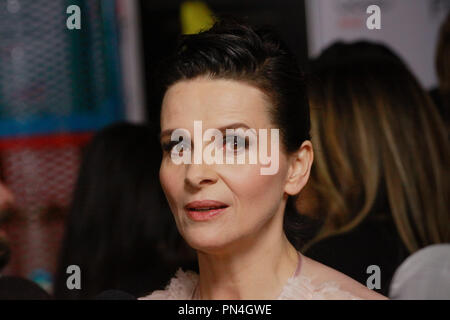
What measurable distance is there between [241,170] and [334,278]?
0.22 meters

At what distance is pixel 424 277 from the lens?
101cm

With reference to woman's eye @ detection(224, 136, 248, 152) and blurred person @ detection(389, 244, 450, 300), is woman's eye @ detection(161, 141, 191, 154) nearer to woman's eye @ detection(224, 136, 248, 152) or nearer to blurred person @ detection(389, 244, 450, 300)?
woman's eye @ detection(224, 136, 248, 152)

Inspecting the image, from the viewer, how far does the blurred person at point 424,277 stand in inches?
38.8

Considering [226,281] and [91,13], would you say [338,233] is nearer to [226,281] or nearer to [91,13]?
[226,281]

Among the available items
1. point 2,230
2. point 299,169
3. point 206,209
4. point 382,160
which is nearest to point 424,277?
point 382,160

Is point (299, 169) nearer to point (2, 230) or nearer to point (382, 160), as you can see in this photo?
point (382, 160)

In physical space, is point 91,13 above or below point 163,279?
above

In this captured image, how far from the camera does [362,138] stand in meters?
1.10

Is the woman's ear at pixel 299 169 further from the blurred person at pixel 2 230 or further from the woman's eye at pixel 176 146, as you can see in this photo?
the blurred person at pixel 2 230

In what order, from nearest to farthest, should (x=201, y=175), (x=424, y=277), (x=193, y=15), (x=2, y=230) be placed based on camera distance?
(x=201, y=175) < (x=424, y=277) < (x=2, y=230) < (x=193, y=15)

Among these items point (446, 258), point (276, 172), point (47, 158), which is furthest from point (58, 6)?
point (446, 258)

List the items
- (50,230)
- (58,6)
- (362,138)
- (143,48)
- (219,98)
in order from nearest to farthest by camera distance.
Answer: (219,98) → (362,138) → (58,6) → (50,230) → (143,48)

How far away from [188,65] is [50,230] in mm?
1043

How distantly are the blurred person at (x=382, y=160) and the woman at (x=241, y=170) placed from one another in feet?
0.78
